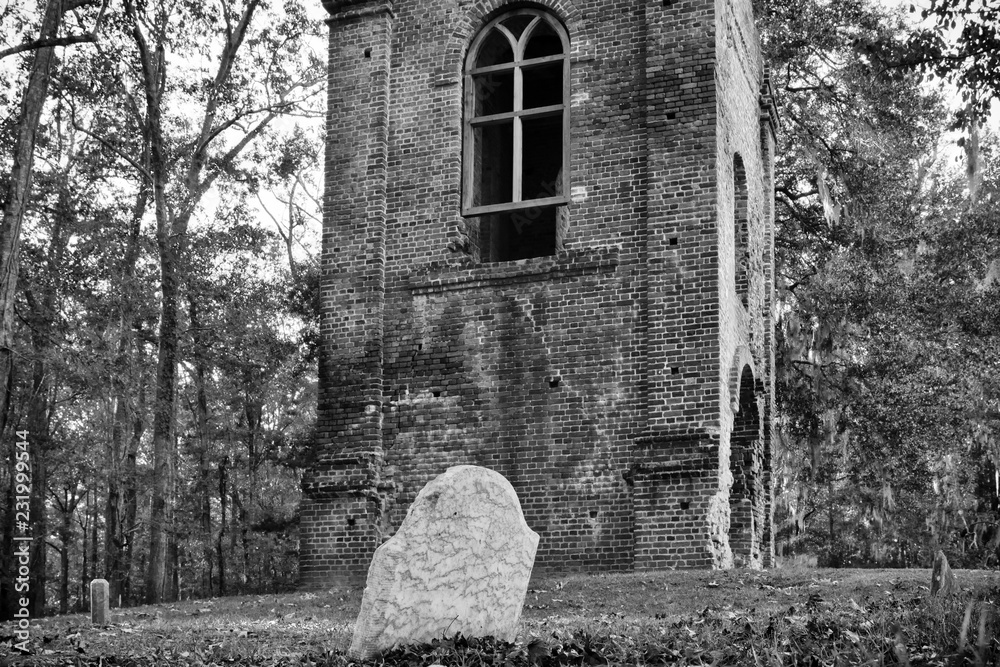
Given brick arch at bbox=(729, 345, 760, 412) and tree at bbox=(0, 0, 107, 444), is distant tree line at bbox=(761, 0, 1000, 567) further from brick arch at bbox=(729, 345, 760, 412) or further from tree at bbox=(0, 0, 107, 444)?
tree at bbox=(0, 0, 107, 444)

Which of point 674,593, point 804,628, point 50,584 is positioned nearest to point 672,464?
point 674,593

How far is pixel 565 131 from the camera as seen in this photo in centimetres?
1598

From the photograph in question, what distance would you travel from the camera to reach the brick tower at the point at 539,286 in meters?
14.7

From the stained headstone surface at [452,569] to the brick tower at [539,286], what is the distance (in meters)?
6.42

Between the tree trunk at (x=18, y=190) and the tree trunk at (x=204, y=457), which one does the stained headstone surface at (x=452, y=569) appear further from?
the tree trunk at (x=204, y=457)

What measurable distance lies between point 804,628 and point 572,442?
733cm

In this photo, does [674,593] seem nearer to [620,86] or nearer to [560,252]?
[560,252]

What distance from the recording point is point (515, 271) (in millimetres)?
15625

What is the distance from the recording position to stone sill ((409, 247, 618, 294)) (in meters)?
15.3

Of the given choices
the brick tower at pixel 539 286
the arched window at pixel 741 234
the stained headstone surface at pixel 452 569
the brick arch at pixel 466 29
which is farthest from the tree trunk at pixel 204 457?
the stained headstone surface at pixel 452 569

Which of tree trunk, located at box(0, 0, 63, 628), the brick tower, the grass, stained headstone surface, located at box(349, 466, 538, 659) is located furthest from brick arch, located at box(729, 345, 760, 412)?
tree trunk, located at box(0, 0, 63, 628)

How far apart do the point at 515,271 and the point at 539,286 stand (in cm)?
40

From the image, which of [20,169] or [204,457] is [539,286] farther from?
[204,457]

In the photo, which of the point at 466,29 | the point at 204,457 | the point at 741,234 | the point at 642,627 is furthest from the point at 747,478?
the point at 204,457
